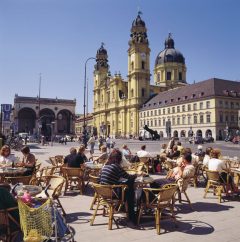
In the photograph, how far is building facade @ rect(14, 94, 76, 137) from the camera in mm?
101812

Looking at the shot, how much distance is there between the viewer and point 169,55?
102 metres

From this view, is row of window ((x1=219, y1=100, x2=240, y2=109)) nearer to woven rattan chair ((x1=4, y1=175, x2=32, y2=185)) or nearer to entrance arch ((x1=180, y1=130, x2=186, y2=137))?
entrance arch ((x1=180, y1=130, x2=186, y2=137))

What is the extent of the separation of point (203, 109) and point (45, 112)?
5903 cm

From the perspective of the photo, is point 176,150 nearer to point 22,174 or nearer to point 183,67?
point 22,174

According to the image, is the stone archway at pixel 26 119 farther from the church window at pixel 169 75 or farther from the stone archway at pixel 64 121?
the church window at pixel 169 75

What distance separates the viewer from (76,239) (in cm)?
542

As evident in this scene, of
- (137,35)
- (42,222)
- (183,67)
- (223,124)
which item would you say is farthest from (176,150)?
(183,67)

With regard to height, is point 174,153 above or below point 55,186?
above

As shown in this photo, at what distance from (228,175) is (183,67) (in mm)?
97860

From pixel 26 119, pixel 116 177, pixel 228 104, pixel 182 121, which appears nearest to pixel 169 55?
pixel 182 121

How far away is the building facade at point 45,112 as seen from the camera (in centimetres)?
10181

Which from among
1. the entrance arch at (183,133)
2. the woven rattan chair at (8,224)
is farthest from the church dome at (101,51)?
the woven rattan chair at (8,224)

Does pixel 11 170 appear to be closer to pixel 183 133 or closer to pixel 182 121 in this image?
pixel 182 121

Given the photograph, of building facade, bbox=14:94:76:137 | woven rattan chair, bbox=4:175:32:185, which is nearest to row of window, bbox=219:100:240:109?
building facade, bbox=14:94:76:137
